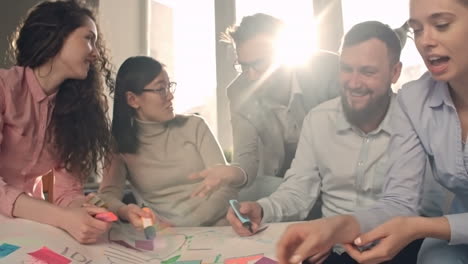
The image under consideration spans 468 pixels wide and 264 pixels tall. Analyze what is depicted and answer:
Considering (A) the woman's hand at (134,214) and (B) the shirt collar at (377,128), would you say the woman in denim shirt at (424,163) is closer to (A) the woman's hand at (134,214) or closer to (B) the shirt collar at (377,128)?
(B) the shirt collar at (377,128)

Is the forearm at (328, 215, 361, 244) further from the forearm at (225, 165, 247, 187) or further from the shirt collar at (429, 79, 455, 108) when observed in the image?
the forearm at (225, 165, 247, 187)

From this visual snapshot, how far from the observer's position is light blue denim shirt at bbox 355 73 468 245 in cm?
48

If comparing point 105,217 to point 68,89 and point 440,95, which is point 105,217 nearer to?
point 68,89

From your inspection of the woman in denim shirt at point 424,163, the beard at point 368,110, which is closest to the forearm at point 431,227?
the woman in denim shirt at point 424,163

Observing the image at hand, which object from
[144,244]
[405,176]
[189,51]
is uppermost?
[189,51]

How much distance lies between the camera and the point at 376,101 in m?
0.65

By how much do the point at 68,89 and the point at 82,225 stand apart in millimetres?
278

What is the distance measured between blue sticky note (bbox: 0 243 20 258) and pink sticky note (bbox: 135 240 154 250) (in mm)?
149

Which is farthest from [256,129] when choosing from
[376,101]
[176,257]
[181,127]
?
[176,257]

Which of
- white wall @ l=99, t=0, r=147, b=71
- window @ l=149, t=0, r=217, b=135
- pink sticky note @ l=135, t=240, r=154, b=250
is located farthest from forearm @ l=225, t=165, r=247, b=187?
white wall @ l=99, t=0, r=147, b=71

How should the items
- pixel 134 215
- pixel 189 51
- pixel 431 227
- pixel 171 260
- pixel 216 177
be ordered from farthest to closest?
pixel 189 51, pixel 216 177, pixel 134 215, pixel 171 260, pixel 431 227

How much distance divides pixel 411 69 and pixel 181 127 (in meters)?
0.41

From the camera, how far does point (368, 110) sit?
26.0 inches

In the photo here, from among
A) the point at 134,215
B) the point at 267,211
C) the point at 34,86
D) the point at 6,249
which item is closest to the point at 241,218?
the point at 267,211
